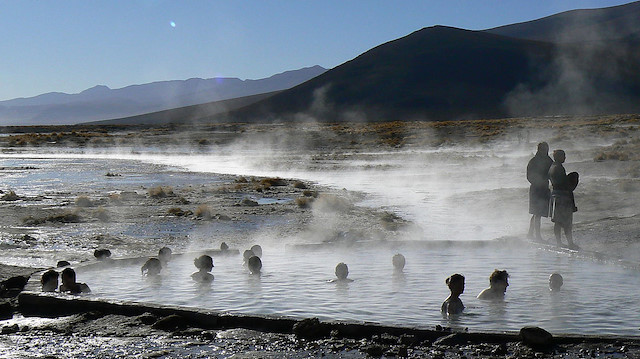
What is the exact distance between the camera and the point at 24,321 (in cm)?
679

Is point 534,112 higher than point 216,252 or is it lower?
higher

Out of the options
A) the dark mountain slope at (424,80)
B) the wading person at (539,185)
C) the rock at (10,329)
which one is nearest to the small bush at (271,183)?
the wading person at (539,185)

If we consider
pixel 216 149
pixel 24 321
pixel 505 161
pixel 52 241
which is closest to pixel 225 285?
pixel 24 321

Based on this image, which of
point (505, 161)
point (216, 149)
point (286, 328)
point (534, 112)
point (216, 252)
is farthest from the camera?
point (534, 112)

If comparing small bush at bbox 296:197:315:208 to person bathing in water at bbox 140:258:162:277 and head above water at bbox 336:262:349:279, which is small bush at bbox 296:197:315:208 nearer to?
person bathing in water at bbox 140:258:162:277

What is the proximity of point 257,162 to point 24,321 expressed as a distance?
1134 inches

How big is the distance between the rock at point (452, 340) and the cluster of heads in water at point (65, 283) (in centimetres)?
367

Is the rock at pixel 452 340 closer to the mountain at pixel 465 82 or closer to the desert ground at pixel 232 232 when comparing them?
the desert ground at pixel 232 232

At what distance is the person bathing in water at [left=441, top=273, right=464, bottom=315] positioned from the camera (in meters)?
6.52

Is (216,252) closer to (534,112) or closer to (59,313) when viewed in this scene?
(59,313)

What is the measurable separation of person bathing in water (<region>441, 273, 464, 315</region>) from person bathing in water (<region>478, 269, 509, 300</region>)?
20.1 inches

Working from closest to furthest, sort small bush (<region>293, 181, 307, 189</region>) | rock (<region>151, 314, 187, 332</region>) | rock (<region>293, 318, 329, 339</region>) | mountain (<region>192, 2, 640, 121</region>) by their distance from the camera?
rock (<region>293, 318, 329, 339</region>) < rock (<region>151, 314, 187, 332</region>) < small bush (<region>293, 181, 307, 189</region>) < mountain (<region>192, 2, 640, 121</region>)

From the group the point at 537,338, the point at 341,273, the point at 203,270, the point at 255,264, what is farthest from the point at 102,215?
the point at 537,338

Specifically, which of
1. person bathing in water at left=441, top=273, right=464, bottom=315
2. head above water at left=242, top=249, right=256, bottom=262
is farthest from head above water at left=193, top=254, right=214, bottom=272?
person bathing in water at left=441, top=273, right=464, bottom=315
